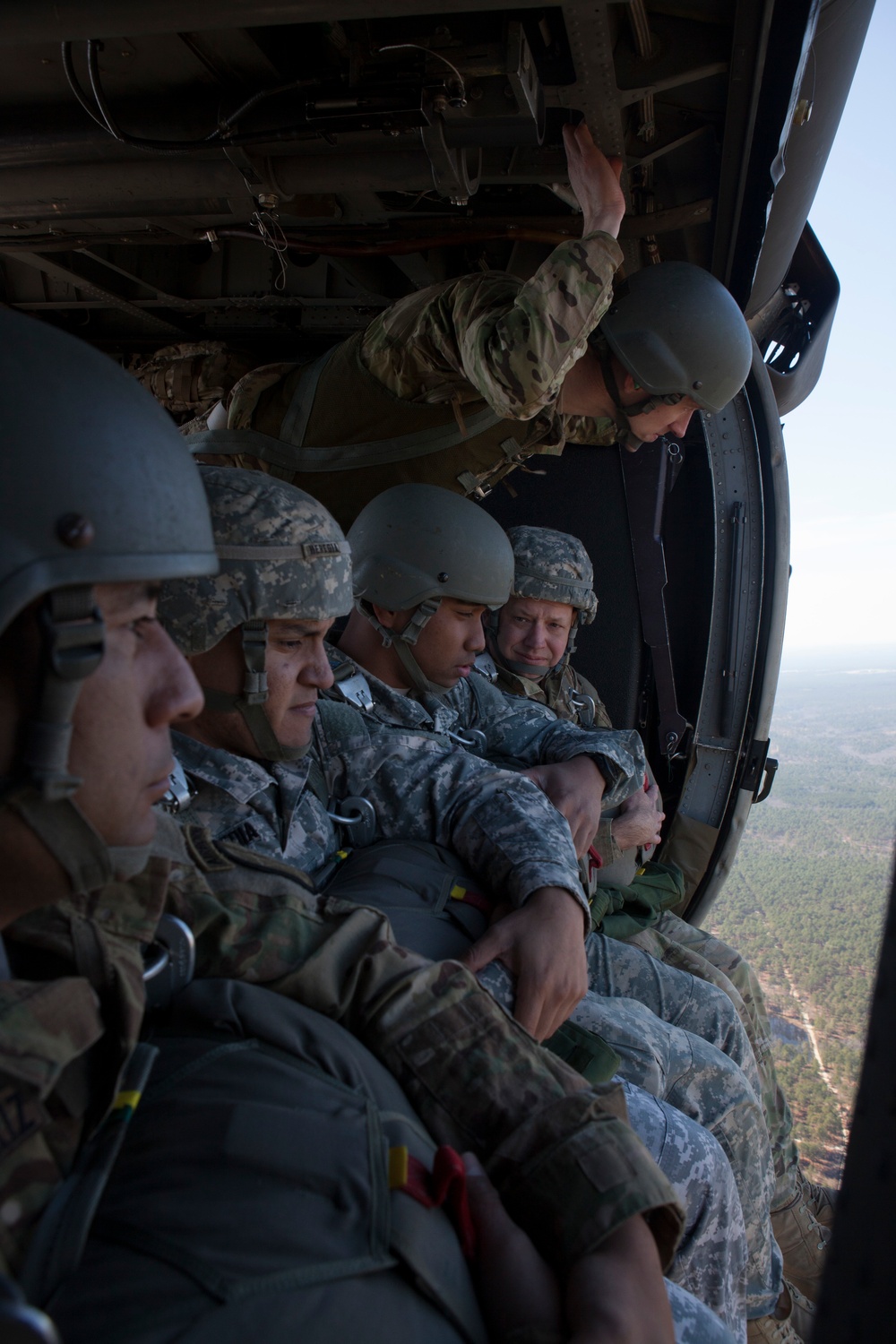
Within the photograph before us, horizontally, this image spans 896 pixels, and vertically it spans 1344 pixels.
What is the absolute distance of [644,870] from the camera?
333 cm

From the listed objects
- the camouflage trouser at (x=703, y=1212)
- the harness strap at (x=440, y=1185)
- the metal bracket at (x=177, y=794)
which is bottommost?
the camouflage trouser at (x=703, y=1212)

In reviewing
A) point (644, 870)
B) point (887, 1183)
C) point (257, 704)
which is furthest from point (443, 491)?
point (887, 1183)

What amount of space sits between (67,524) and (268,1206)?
2.19 feet

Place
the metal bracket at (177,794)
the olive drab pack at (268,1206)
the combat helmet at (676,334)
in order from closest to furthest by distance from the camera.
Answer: the olive drab pack at (268,1206)
the metal bracket at (177,794)
the combat helmet at (676,334)

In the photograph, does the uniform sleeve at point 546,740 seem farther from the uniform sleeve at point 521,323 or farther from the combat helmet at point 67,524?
the combat helmet at point 67,524

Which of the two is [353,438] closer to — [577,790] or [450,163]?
[450,163]

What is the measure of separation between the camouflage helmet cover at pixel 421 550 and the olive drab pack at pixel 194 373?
1546 millimetres

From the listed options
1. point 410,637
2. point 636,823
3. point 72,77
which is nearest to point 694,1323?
point 410,637

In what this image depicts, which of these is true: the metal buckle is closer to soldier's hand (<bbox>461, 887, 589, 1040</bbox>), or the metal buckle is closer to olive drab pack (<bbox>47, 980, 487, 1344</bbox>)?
olive drab pack (<bbox>47, 980, 487, 1344</bbox>)

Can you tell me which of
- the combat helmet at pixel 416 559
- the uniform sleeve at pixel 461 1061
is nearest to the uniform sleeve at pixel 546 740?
the combat helmet at pixel 416 559

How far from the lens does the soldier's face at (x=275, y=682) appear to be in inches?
69.1

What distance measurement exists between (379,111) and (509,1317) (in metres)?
2.15

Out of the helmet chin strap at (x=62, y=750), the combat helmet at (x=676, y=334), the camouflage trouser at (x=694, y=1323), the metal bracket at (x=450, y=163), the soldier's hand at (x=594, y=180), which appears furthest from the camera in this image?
the combat helmet at (x=676, y=334)

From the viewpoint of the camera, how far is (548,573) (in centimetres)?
340
